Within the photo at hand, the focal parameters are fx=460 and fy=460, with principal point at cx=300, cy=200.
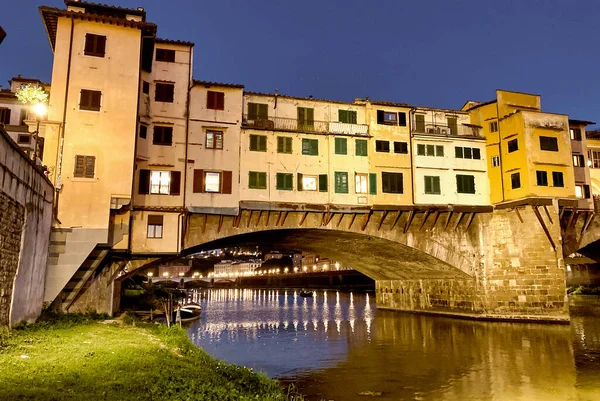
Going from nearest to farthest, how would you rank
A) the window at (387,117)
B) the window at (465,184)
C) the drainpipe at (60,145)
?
the drainpipe at (60,145), the window at (387,117), the window at (465,184)

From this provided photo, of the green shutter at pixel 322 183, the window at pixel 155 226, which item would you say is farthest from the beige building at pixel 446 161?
the window at pixel 155 226

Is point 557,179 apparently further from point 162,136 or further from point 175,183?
point 162,136

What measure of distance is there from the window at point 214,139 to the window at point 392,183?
46.8 feet

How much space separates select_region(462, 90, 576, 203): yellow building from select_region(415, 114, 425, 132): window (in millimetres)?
6539

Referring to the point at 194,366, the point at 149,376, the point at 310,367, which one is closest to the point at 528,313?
the point at 310,367

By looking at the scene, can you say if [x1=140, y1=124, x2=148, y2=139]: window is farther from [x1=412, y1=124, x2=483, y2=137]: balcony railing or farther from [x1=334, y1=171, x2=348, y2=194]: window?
[x1=412, y1=124, x2=483, y2=137]: balcony railing

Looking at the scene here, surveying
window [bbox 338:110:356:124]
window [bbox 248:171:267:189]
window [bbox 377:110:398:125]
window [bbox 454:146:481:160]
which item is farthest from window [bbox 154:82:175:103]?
window [bbox 454:146:481:160]

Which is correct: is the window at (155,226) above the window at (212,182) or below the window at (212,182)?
below

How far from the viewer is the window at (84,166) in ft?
95.2

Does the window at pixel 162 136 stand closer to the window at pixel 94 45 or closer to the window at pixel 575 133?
the window at pixel 94 45

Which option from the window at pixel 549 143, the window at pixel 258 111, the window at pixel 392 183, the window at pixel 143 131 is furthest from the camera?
the window at pixel 549 143

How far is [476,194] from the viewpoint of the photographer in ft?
141

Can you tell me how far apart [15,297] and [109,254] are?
37.5 feet

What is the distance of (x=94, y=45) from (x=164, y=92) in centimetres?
592
